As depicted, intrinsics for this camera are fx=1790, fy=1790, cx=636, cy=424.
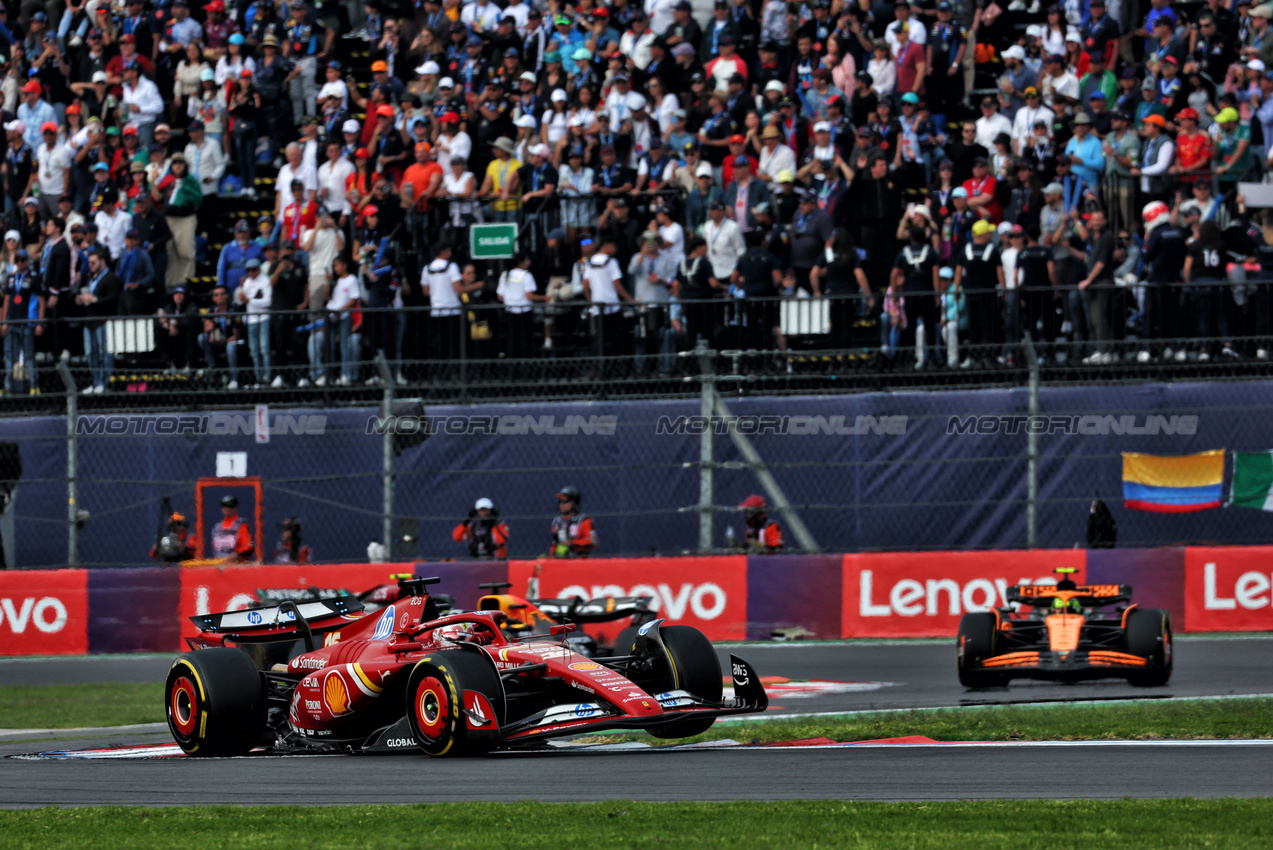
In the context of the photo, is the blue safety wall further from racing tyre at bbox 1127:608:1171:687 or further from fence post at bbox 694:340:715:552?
racing tyre at bbox 1127:608:1171:687

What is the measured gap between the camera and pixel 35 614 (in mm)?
16344

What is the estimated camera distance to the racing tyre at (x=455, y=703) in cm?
854

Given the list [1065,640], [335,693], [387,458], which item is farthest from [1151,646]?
[387,458]

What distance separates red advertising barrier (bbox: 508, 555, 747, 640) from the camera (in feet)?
50.7

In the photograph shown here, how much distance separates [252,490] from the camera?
17047mm

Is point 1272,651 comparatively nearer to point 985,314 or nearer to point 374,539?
point 985,314

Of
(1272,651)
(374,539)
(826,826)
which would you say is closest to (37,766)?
(826,826)

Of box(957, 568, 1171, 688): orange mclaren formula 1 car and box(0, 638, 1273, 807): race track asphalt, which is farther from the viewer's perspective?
box(957, 568, 1171, 688): orange mclaren formula 1 car

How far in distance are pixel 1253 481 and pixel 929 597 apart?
2.85m

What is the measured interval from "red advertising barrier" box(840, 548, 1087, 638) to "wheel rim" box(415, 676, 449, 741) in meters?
7.07

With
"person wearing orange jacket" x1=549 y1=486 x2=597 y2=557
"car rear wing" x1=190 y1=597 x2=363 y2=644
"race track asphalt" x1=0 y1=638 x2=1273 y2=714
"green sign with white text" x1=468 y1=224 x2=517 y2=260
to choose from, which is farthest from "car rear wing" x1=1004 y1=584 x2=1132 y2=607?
"green sign with white text" x1=468 y1=224 x2=517 y2=260

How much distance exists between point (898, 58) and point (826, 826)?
46.1 feet

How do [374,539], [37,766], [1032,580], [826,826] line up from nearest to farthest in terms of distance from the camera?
[826,826] → [37,766] → [1032,580] → [374,539]

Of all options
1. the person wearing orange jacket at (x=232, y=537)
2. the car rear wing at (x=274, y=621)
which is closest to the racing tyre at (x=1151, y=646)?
the car rear wing at (x=274, y=621)
